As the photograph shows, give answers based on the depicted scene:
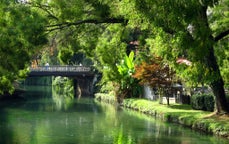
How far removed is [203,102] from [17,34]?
14.1m

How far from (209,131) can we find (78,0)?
8.53 m

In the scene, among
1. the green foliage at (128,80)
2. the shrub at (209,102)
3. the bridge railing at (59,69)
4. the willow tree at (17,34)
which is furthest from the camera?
the bridge railing at (59,69)

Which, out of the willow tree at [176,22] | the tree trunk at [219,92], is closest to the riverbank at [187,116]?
the tree trunk at [219,92]

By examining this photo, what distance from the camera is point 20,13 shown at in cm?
1603

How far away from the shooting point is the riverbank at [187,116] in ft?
64.1

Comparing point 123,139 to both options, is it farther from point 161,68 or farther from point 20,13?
point 161,68

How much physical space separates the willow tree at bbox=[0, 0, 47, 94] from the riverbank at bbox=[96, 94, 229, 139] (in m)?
8.65

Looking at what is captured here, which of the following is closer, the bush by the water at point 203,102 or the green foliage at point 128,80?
the bush by the water at point 203,102

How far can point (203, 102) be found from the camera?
1029 inches

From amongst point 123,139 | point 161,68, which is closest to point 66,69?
point 161,68

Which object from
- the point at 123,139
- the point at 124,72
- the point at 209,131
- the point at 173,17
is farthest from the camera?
the point at 124,72

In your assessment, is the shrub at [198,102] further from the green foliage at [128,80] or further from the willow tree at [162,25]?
the green foliage at [128,80]

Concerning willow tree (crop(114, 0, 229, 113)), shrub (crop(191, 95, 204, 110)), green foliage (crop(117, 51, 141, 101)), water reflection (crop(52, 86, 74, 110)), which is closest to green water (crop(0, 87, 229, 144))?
shrub (crop(191, 95, 204, 110))

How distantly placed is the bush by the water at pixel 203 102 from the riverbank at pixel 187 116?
52 cm
